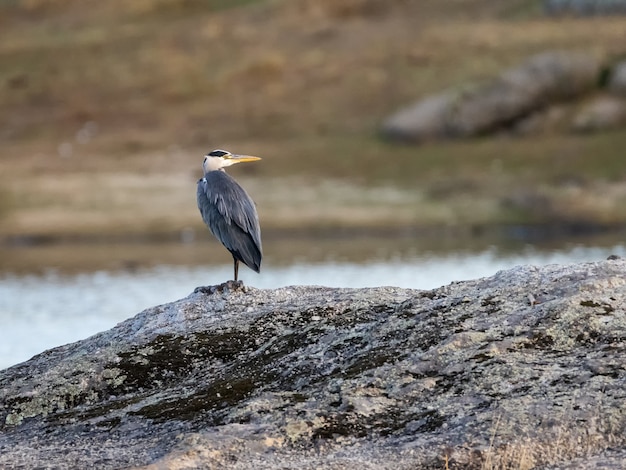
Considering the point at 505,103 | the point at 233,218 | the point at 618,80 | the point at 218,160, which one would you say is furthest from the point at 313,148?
the point at 233,218

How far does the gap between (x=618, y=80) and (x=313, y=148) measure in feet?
33.0

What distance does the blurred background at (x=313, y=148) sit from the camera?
28531 mm

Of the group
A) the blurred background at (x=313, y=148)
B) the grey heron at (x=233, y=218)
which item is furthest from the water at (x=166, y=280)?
the grey heron at (x=233, y=218)

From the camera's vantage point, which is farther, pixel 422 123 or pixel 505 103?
pixel 505 103

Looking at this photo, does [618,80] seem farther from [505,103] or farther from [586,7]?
[586,7]

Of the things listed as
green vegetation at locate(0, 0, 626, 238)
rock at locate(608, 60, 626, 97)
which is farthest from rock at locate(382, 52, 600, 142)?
green vegetation at locate(0, 0, 626, 238)

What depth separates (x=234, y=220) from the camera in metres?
10.8

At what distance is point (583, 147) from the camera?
Result: 127ft

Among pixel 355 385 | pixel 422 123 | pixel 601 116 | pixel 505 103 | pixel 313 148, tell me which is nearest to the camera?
pixel 355 385

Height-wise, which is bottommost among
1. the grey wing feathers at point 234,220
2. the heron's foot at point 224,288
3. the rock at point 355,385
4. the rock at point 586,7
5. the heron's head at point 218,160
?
the rock at point 355,385

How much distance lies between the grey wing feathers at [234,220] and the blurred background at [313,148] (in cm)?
691

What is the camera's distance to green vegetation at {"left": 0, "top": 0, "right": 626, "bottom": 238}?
117 feet

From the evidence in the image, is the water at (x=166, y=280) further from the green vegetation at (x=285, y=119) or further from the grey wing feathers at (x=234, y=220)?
the grey wing feathers at (x=234, y=220)

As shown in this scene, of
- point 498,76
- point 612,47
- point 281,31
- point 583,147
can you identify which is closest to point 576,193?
point 583,147
